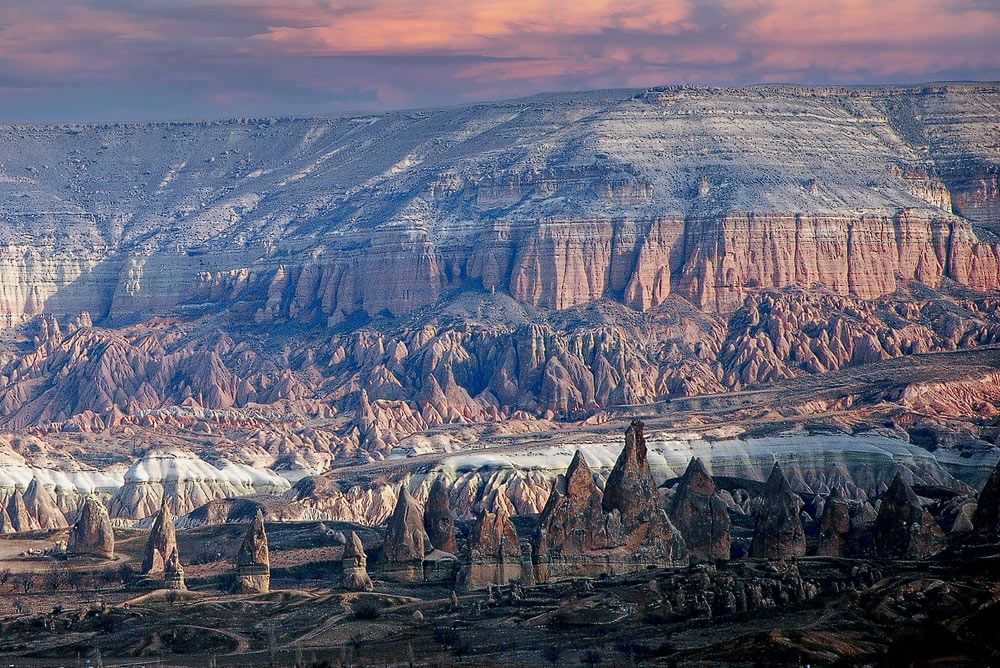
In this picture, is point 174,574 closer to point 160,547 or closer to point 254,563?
point 254,563

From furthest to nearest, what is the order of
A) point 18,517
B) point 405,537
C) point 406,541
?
point 18,517, point 405,537, point 406,541

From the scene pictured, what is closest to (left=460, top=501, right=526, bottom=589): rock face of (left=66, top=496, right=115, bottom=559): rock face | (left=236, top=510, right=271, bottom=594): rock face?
(left=236, top=510, right=271, bottom=594): rock face

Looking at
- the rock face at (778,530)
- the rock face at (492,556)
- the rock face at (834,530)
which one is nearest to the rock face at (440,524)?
the rock face at (492,556)

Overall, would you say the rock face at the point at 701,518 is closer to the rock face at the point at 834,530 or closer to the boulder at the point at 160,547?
the rock face at the point at 834,530

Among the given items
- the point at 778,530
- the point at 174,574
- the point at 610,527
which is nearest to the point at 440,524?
the point at 174,574

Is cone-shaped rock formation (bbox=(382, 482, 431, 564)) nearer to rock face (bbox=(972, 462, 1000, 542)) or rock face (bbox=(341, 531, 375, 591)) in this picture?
rock face (bbox=(341, 531, 375, 591))

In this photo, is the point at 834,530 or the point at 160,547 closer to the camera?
the point at 834,530
